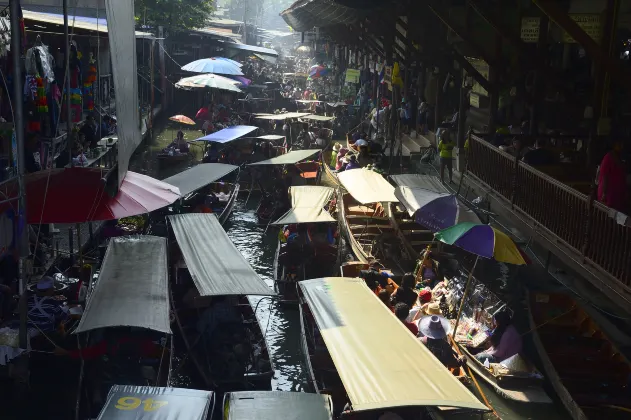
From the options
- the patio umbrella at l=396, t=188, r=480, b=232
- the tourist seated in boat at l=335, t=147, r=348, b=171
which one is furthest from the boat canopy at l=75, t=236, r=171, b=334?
the tourist seated in boat at l=335, t=147, r=348, b=171

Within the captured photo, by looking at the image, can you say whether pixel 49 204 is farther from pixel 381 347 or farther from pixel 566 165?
pixel 566 165

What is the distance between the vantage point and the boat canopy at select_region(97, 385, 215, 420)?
7.32 meters

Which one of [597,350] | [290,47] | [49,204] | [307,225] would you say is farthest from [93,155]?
[290,47]

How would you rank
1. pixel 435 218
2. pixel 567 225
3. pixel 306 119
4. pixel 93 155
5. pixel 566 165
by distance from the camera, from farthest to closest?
1. pixel 306 119
2. pixel 93 155
3. pixel 435 218
4. pixel 566 165
5. pixel 567 225

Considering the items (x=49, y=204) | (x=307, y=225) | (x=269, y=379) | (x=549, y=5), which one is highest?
(x=549, y=5)

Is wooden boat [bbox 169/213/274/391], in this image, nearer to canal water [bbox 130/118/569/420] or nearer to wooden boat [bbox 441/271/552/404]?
canal water [bbox 130/118/569/420]

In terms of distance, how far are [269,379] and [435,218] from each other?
13.8 ft

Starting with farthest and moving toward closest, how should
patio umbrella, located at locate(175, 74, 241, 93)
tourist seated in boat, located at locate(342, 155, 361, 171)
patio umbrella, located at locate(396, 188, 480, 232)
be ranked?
patio umbrella, located at locate(175, 74, 241, 93), tourist seated in boat, located at locate(342, 155, 361, 171), patio umbrella, located at locate(396, 188, 480, 232)

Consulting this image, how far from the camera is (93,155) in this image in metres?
18.2

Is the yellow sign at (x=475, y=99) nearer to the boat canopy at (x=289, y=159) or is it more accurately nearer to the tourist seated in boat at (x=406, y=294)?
the boat canopy at (x=289, y=159)

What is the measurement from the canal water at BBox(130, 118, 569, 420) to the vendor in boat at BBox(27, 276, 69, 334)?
11.1 feet

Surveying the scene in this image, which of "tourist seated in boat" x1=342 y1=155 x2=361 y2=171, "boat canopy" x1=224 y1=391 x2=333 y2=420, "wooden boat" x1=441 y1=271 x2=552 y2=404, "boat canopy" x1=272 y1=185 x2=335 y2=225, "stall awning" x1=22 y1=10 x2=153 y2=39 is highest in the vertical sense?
"stall awning" x1=22 y1=10 x2=153 y2=39

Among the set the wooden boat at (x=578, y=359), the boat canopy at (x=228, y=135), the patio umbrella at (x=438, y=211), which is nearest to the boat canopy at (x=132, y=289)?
the patio umbrella at (x=438, y=211)

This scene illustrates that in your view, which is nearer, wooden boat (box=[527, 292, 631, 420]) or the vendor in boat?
wooden boat (box=[527, 292, 631, 420])
